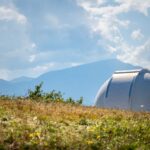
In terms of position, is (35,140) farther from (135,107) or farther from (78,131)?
(135,107)

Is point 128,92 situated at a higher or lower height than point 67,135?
higher

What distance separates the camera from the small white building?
56.6 metres

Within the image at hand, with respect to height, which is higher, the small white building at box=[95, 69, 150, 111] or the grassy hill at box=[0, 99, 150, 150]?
the small white building at box=[95, 69, 150, 111]

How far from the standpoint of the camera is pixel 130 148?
16.0m

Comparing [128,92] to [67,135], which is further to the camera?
[128,92]

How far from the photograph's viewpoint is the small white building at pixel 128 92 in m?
56.6

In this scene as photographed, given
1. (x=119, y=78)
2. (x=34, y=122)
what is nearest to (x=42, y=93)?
(x=119, y=78)

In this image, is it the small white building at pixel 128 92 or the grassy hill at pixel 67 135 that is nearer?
the grassy hill at pixel 67 135

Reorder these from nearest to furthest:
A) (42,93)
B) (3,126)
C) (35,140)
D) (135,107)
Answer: (35,140), (3,126), (135,107), (42,93)

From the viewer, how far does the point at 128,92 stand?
56531 millimetres

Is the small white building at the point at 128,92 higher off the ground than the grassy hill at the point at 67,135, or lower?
higher

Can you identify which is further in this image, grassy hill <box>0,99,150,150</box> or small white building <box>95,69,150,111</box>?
small white building <box>95,69,150,111</box>

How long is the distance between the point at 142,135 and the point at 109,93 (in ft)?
129

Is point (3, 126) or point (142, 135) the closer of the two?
point (3, 126)
